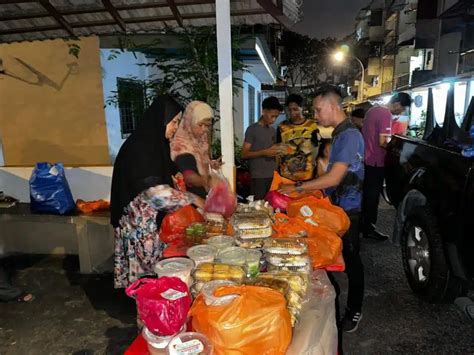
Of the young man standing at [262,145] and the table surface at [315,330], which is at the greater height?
the young man standing at [262,145]

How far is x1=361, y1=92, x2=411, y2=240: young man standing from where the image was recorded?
16.2ft

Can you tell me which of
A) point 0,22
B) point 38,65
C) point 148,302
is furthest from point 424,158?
point 38,65

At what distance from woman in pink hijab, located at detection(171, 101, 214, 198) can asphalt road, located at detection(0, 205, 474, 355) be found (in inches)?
58.2

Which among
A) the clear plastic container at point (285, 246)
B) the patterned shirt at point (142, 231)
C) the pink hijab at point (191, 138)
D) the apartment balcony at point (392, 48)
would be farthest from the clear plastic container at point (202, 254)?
the apartment balcony at point (392, 48)

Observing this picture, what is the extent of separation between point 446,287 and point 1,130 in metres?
6.89

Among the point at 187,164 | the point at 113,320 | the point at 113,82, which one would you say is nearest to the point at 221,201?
the point at 187,164

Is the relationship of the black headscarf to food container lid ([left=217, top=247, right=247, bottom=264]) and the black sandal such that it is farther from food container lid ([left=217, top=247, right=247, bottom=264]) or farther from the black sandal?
the black sandal

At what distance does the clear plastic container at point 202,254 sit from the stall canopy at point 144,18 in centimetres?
194

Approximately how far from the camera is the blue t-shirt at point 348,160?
2.70 metres

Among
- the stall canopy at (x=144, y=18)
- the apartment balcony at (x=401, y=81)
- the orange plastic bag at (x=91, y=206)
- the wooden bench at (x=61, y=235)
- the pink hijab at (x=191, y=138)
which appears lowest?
the wooden bench at (x=61, y=235)

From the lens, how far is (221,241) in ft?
6.97

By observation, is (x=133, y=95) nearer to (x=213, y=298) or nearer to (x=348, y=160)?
(x=348, y=160)

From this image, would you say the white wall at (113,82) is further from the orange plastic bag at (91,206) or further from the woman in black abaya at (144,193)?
the woman in black abaya at (144,193)

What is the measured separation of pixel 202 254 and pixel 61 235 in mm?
3579
